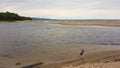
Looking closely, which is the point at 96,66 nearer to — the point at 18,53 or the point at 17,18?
the point at 18,53

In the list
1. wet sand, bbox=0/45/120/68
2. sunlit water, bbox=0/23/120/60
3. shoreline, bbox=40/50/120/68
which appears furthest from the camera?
sunlit water, bbox=0/23/120/60

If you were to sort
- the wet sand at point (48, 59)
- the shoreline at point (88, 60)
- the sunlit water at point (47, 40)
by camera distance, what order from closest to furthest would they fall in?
1. the shoreline at point (88, 60)
2. the wet sand at point (48, 59)
3. the sunlit water at point (47, 40)

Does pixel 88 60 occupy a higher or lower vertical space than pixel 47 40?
higher

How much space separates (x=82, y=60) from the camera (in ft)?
51.5

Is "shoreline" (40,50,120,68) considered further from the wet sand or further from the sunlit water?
the sunlit water

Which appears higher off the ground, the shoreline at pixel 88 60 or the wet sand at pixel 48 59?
the shoreline at pixel 88 60

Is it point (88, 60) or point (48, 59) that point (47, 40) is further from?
point (88, 60)

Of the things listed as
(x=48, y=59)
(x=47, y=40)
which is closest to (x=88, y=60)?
(x=48, y=59)

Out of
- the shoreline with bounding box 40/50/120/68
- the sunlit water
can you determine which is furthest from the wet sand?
the sunlit water

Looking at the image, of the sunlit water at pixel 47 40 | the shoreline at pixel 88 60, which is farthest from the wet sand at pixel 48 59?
the sunlit water at pixel 47 40

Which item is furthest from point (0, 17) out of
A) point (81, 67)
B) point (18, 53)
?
point (81, 67)

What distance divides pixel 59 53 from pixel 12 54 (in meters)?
3.38

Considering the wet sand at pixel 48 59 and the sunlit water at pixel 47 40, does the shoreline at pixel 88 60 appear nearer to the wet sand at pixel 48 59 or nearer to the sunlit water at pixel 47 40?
the wet sand at pixel 48 59

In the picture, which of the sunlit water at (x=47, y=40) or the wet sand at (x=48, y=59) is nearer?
the wet sand at (x=48, y=59)
